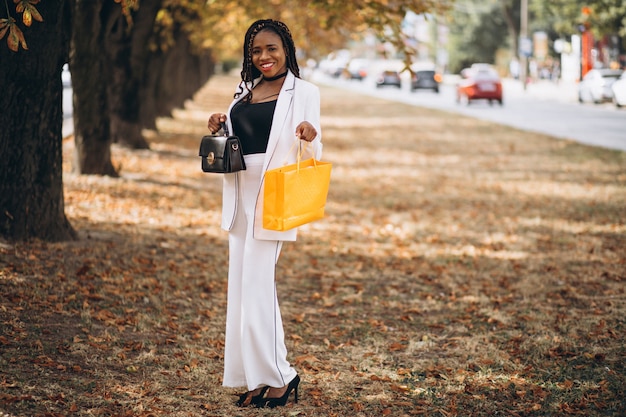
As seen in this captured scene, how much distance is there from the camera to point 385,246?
10.1m

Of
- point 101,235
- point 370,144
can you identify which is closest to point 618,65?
point 370,144

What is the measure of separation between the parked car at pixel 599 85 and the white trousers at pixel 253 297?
35395 millimetres

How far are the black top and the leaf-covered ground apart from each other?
1421 mm

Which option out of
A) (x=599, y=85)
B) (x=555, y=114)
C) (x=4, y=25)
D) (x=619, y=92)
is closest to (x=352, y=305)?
(x=4, y=25)

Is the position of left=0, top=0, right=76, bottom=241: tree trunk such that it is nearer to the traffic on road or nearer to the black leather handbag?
the black leather handbag

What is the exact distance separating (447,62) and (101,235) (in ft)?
261

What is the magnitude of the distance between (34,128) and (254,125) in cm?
386

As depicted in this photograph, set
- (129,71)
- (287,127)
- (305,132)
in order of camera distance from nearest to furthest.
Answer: (305,132) → (287,127) → (129,71)

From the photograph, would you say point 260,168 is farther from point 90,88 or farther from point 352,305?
point 90,88

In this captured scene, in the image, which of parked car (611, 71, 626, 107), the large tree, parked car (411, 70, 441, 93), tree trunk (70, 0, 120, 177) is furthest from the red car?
tree trunk (70, 0, 120, 177)

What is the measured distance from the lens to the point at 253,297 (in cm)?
465

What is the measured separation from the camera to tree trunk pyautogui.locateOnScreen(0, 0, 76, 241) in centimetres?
757

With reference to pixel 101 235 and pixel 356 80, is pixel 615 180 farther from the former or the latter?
pixel 356 80

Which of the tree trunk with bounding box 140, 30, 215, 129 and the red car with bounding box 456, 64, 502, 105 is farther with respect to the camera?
the red car with bounding box 456, 64, 502, 105
